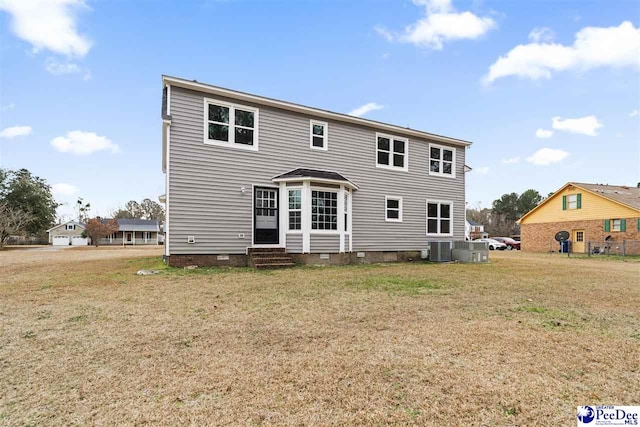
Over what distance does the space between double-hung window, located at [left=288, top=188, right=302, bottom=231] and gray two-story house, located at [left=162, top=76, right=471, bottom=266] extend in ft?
0.12

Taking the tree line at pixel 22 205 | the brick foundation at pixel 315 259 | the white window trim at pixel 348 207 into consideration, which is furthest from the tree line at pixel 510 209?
the tree line at pixel 22 205

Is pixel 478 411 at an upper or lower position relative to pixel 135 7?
lower

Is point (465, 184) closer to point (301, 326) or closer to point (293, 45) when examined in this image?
point (293, 45)

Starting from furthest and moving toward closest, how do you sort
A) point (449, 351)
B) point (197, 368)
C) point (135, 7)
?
point (135, 7)
point (449, 351)
point (197, 368)

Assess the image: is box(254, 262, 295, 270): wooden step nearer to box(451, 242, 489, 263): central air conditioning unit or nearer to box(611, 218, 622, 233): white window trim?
box(451, 242, 489, 263): central air conditioning unit

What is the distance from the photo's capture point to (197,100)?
37.3 ft

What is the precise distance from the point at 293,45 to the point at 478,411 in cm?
1691

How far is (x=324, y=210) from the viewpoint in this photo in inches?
502

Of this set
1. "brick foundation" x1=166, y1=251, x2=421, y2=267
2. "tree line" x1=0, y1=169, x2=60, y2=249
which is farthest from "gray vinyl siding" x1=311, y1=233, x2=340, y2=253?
"tree line" x1=0, y1=169, x2=60, y2=249

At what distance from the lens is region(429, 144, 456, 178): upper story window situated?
16.6 m

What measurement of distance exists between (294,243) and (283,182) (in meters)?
2.29

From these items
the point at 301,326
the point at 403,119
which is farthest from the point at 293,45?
the point at 301,326

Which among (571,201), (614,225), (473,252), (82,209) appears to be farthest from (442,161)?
(82,209)

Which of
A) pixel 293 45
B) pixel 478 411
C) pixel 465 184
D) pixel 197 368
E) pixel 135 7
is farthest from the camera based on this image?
pixel 465 184
